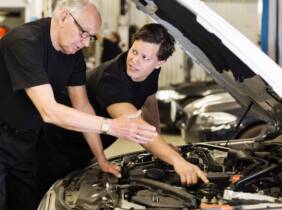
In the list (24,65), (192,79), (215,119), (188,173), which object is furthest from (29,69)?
(192,79)

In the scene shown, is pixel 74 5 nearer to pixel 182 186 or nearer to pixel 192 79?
pixel 182 186

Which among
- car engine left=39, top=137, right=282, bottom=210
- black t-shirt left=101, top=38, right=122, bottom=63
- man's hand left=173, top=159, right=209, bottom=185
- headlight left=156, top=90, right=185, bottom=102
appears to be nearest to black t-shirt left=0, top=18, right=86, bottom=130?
car engine left=39, top=137, right=282, bottom=210

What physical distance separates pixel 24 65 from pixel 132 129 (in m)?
0.56

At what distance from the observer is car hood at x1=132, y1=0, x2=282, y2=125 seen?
1.87 metres

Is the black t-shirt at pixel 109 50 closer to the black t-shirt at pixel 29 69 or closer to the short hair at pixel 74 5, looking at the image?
the black t-shirt at pixel 29 69

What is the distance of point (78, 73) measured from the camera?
8.46ft

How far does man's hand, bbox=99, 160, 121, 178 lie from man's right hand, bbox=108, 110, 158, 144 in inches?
18.0

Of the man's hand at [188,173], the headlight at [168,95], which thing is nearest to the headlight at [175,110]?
the headlight at [168,95]

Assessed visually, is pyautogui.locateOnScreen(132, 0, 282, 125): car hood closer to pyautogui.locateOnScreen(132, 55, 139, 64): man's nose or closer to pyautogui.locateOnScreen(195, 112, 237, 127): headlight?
pyautogui.locateOnScreen(132, 55, 139, 64): man's nose

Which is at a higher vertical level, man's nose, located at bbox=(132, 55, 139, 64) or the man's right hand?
man's nose, located at bbox=(132, 55, 139, 64)

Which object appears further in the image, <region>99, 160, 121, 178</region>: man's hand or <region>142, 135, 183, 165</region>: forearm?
<region>99, 160, 121, 178</region>: man's hand

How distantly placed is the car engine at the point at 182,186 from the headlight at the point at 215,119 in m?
2.20

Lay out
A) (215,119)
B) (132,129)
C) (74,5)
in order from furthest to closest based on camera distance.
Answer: (215,119)
(74,5)
(132,129)

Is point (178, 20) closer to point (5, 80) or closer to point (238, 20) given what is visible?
point (5, 80)
